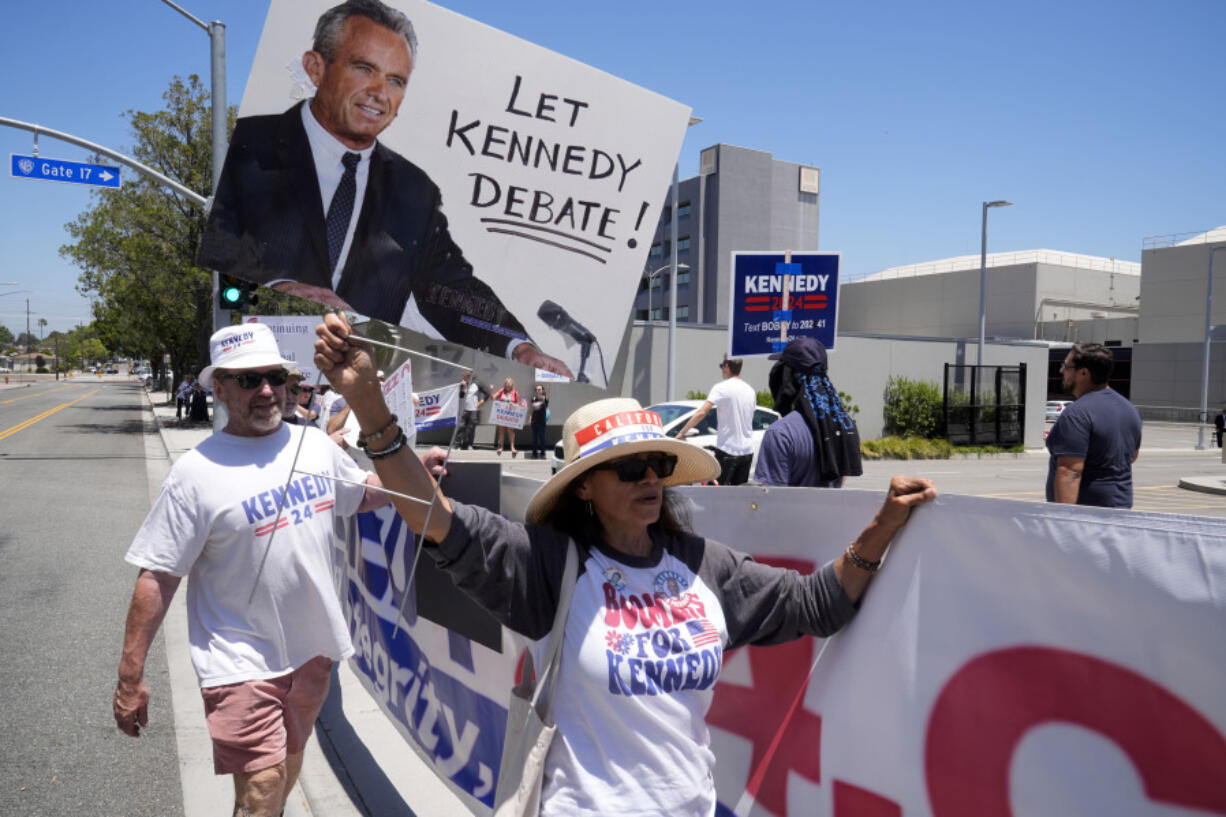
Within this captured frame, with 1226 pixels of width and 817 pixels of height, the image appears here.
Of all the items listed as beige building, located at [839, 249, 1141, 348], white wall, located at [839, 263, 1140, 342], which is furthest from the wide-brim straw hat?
white wall, located at [839, 263, 1140, 342]

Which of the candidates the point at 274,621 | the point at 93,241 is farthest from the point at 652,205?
the point at 93,241

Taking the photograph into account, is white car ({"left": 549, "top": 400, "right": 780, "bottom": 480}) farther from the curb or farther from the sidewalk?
the curb

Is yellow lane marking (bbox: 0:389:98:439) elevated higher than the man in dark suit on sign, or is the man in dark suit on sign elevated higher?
the man in dark suit on sign

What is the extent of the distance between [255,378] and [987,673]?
7.87 feet

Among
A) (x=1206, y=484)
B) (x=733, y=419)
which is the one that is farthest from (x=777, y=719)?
(x=1206, y=484)

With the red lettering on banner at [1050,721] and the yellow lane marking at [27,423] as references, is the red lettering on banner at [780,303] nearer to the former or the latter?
the red lettering on banner at [1050,721]

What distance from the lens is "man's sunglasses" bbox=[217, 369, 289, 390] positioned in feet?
9.68

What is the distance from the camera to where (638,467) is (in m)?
2.11

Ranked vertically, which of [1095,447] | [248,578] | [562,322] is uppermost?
[562,322]

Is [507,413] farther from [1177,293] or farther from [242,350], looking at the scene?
[1177,293]

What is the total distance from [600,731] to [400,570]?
203 centimetres

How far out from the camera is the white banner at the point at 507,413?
2459 mm

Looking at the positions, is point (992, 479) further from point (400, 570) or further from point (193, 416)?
point (193, 416)

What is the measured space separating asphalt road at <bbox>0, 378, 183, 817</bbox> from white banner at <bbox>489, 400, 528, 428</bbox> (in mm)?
2666
